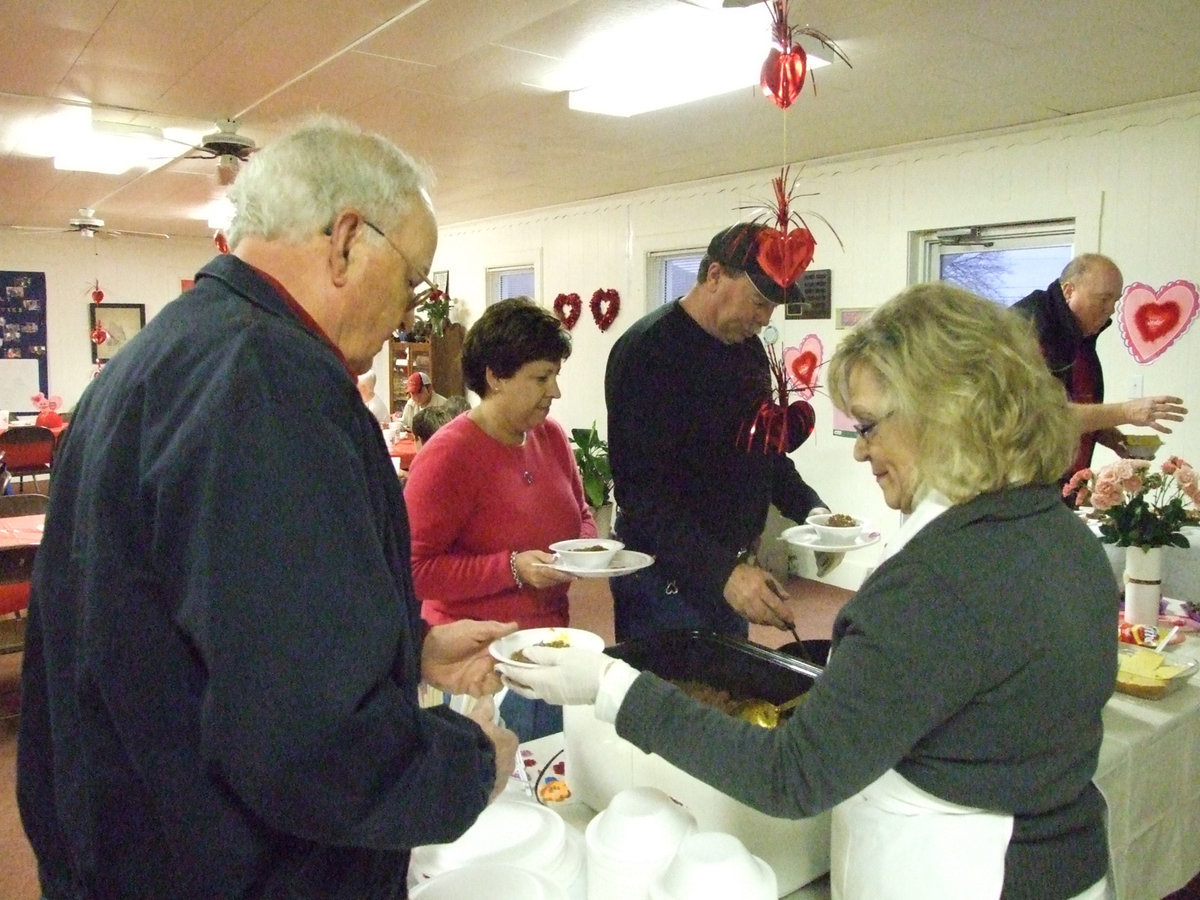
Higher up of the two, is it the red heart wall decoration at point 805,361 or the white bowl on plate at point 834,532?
the red heart wall decoration at point 805,361

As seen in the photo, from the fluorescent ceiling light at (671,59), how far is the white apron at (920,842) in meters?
2.38

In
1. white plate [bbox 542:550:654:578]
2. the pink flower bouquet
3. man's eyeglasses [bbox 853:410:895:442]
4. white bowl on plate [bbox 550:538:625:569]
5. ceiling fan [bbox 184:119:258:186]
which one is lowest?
white plate [bbox 542:550:654:578]

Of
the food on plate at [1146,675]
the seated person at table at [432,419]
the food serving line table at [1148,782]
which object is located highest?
the seated person at table at [432,419]

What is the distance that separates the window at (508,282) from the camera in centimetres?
791

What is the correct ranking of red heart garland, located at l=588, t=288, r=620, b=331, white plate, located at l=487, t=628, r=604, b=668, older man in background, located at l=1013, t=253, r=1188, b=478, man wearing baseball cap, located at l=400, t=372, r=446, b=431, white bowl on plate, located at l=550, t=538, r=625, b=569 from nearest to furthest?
white plate, located at l=487, t=628, r=604, b=668 → white bowl on plate, located at l=550, t=538, r=625, b=569 → older man in background, located at l=1013, t=253, r=1188, b=478 → red heart garland, located at l=588, t=288, r=620, b=331 → man wearing baseball cap, located at l=400, t=372, r=446, b=431

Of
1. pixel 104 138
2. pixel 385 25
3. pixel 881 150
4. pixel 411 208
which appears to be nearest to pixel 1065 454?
pixel 411 208

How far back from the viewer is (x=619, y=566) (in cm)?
203

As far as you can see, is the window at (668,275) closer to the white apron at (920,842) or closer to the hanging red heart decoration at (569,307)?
the hanging red heart decoration at (569,307)

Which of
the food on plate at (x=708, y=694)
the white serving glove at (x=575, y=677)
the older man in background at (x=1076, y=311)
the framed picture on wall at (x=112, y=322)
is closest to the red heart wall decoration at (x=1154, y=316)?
the older man in background at (x=1076, y=311)

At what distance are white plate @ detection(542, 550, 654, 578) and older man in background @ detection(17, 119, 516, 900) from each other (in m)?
0.93

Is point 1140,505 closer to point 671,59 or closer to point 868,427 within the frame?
point 868,427

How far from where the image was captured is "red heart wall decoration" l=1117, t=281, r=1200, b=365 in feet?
12.6

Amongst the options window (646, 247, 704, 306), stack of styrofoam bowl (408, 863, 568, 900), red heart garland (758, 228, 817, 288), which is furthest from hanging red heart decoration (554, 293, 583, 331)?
stack of styrofoam bowl (408, 863, 568, 900)

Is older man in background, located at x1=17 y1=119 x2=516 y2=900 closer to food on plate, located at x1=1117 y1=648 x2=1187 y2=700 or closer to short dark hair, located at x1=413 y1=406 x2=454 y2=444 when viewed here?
food on plate, located at x1=1117 y1=648 x2=1187 y2=700
